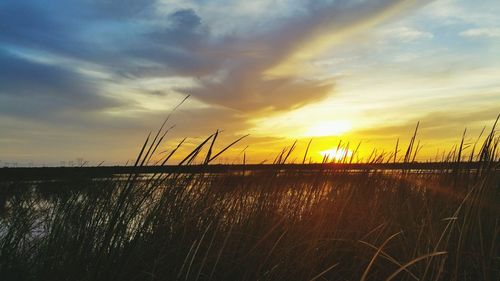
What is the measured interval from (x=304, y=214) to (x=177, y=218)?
4.63 ft

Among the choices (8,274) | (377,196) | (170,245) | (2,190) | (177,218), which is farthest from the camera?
(2,190)

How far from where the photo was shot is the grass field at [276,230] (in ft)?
8.03

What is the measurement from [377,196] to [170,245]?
3114 millimetres

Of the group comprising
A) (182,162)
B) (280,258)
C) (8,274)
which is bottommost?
(8,274)

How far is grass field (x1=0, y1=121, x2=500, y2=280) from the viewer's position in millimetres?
2447

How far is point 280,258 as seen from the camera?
124 inches

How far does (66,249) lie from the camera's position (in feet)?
10.8

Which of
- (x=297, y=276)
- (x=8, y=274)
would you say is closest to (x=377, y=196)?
(x=297, y=276)

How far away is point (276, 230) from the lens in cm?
411

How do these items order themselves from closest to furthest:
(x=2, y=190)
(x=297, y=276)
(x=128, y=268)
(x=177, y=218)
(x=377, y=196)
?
(x=128, y=268) < (x=297, y=276) < (x=177, y=218) < (x=377, y=196) < (x=2, y=190)

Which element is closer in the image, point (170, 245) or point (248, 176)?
point (170, 245)

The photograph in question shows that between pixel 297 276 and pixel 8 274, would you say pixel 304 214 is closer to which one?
pixel 297 276

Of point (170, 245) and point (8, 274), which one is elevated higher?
point (170, 245)

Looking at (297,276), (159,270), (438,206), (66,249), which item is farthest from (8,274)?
(438,206)
